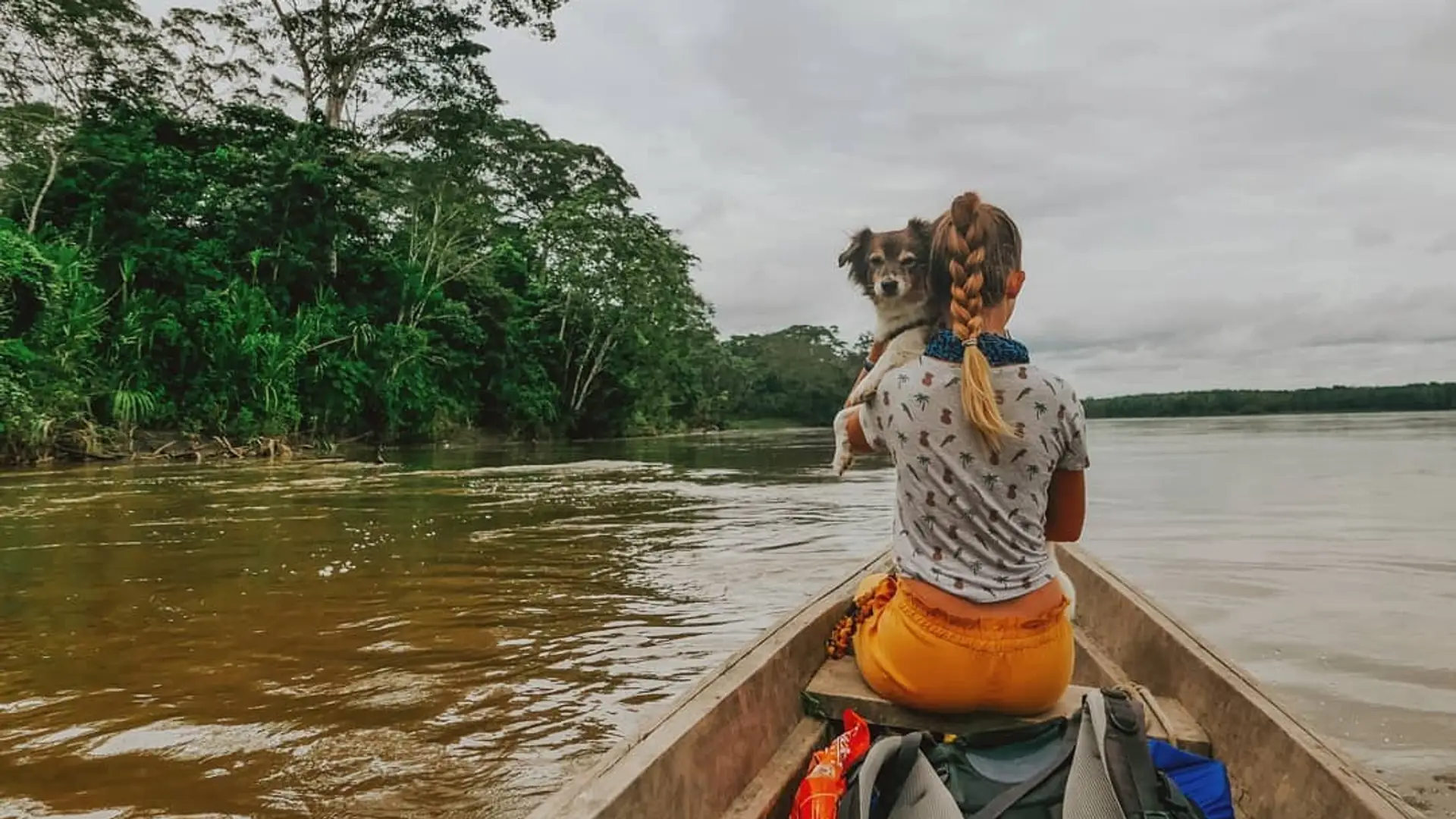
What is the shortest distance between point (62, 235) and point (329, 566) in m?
13.3

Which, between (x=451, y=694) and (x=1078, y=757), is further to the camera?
(x=451, y=694)

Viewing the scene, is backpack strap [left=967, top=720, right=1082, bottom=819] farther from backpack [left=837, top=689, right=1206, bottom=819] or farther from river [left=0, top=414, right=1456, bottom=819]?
river [left=0, top=414, right=1456, bottom=819]

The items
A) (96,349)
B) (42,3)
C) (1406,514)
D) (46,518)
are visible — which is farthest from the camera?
(42,3)

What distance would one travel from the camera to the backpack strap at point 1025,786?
1518 mm

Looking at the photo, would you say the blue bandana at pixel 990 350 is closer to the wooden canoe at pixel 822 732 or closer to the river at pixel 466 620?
the wooden canoe at pixel 822 732

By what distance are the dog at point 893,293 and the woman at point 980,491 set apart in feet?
1.22

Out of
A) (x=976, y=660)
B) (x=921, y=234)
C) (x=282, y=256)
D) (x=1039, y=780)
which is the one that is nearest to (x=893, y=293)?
(x=921, y=234)

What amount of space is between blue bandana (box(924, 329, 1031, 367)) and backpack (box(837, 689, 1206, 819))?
26.8 inches

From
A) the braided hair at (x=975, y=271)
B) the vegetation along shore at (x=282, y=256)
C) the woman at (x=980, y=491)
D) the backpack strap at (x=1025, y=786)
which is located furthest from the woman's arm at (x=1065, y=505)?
the vegetation along shore at (x=282, y=256)

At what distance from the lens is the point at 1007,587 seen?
6.02 ft

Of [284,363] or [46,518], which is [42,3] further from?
[46,518]

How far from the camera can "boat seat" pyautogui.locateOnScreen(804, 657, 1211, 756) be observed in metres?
1.89

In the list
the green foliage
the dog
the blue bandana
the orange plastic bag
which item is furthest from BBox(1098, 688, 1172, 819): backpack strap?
the green foliage

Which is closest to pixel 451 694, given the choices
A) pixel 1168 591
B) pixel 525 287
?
pixel 1168 591
